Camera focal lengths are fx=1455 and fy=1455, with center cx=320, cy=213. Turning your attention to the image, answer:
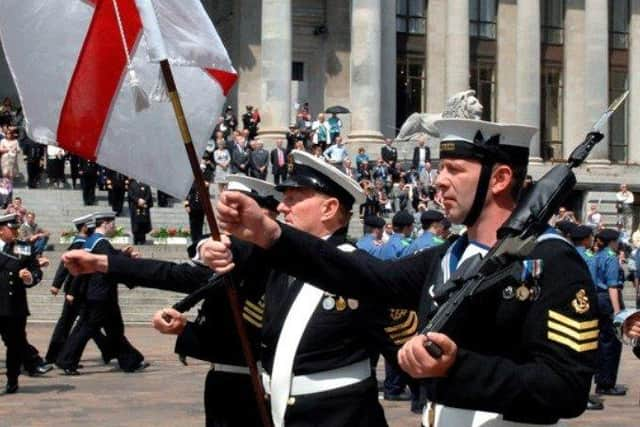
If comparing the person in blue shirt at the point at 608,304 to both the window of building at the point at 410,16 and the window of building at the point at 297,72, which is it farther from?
the window of building at the point at 410,16

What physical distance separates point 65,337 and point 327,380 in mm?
12004

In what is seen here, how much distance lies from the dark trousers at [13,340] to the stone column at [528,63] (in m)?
36.5

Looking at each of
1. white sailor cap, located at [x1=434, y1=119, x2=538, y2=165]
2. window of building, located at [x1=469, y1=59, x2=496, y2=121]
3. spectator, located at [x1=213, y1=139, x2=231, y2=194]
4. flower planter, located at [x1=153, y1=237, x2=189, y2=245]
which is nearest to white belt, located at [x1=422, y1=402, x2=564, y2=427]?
A: white sailor cap, located at [x1=434, y1=119, x2=538, y2=165]

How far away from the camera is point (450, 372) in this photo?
3.86 m

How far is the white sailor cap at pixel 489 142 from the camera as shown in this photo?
14.4ft

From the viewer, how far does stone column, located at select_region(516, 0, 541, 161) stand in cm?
5016

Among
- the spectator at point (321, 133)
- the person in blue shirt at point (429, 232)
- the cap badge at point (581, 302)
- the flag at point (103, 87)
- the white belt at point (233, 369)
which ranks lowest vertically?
the white belt at point (233, 369)

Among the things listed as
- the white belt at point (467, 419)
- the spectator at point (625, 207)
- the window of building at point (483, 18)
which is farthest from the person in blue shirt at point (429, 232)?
the window of building at point (483, 18)

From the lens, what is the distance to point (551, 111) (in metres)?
54.3

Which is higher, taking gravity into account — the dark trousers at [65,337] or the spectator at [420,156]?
the spectator at [420,156]

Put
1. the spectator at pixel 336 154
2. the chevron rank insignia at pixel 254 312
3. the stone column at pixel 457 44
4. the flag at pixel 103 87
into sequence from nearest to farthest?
the flag at pixel 103 87
the chevron rank insignia at pixel 254 312
the spectator at pixel 336 154
the stone column at pixel 457 44

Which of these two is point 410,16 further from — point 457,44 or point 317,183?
point 317,183

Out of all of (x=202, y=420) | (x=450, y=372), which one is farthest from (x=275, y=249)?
(x=202, y=420)

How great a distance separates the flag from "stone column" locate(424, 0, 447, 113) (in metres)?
46.1
